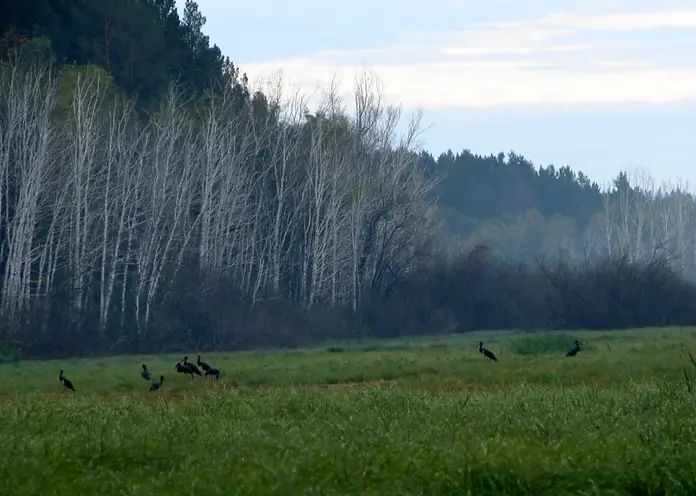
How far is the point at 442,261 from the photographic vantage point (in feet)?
227

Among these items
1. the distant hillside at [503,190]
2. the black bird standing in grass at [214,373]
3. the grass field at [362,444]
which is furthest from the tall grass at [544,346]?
the distant hillside at [503,190]

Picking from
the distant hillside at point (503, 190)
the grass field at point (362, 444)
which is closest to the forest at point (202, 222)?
the grass field at point (362, 444)

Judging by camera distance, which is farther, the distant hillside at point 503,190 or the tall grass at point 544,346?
the distant hillside at point 503,190

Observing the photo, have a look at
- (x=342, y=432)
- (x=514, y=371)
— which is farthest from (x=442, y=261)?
(x=342, y=432)

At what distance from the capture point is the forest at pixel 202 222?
47812 millimetres

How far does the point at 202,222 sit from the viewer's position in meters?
56.8

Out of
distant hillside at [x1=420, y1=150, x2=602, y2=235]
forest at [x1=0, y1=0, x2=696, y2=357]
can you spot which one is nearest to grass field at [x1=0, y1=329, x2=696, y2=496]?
forest at [x1=0, y1=0, x2=696, y2=357]

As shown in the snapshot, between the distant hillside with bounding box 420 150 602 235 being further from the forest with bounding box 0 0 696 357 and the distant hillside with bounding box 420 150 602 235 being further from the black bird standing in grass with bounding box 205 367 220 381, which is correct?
the black bird standing in grass with bounding box 205 367 220 381

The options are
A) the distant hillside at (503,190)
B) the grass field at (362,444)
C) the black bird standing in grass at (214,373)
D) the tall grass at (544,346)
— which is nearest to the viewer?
the grass field at (362,444)

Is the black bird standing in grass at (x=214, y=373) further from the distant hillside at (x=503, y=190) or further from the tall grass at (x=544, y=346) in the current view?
the distant hillside at (x=503, y=190)

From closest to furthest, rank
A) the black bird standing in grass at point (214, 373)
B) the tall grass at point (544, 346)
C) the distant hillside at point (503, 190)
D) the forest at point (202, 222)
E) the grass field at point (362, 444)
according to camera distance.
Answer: the grass field at point (362, 444)
the black bird standing in grass at point (214, 373)
the tall grass at point (544, 346)
the forest at point (202, 222)
the distant hillside at point (503, 190)

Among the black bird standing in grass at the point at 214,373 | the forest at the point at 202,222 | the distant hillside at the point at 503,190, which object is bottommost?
the black bird standing in grass at the point at 214,373

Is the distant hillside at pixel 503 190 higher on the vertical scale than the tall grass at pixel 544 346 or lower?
higher

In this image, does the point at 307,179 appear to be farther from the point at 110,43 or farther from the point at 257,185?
the point at 110,43
